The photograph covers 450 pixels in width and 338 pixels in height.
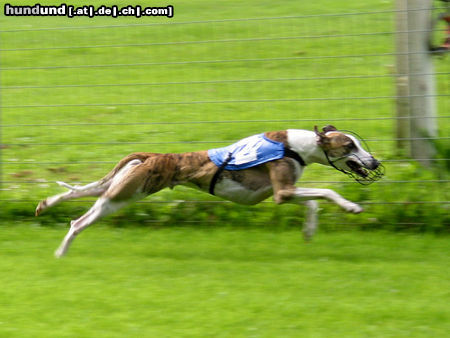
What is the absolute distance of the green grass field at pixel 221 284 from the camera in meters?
5.27

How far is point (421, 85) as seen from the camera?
779 centimetres

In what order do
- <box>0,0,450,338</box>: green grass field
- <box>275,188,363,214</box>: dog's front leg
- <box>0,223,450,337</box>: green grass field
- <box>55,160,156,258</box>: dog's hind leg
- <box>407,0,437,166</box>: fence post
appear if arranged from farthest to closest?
<box>407,0,437,166</box>: fence post < <box>55,160,156,258</box>: dog's hind leg < <box>275,188,363,214</box>: dog's front leg < <box>0,0,450,338</box>: green grass field < <box>0,223,450,337</box>: green grass field

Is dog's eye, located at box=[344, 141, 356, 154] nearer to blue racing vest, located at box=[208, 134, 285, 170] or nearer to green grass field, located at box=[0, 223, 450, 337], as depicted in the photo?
blue racing vest, located at box=[208, 134, 285, 170]

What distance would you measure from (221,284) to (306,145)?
55.3 inches

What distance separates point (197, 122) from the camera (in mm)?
8250

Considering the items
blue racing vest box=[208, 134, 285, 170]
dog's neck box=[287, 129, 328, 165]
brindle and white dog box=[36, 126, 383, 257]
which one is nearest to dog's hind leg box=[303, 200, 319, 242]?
brindle and white dog box=[36, 126, 383, 257]

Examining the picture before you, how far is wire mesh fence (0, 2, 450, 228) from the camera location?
26.1 feet

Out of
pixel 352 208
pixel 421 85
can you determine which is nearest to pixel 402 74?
pixel 421 85

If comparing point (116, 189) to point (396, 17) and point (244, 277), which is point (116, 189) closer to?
point (244, 277)

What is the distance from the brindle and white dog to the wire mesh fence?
113cm

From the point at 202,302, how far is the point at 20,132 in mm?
4843

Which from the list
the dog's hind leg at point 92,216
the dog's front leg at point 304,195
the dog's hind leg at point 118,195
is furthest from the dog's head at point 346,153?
the dog's hind leg at point 92,216

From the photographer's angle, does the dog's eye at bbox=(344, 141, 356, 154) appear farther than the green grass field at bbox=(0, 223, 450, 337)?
Yes

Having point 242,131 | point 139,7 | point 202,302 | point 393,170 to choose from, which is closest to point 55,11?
point 139,7
